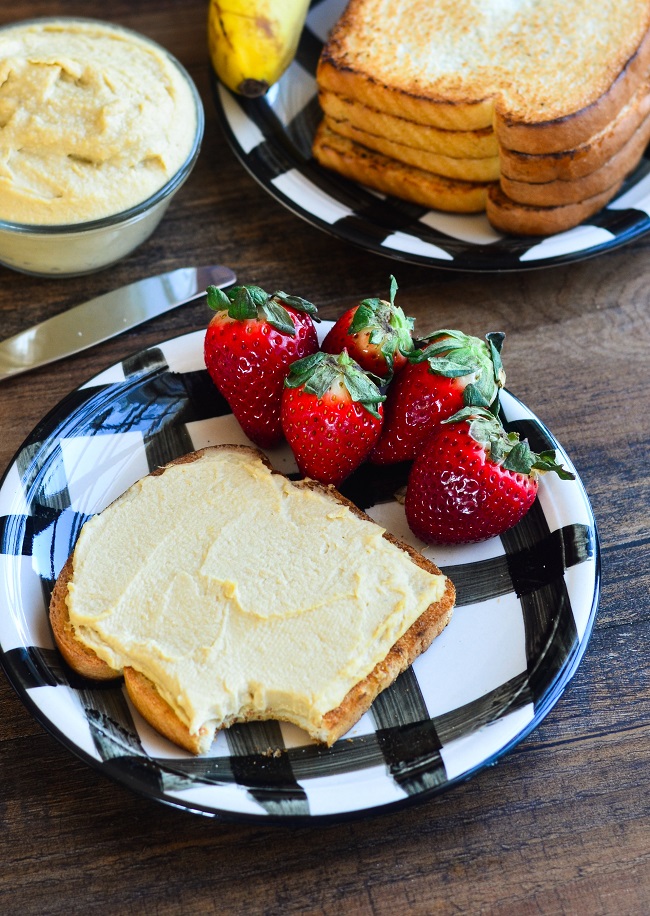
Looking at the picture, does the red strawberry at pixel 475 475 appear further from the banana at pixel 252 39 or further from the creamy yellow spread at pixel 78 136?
the banana at pixel 252 39

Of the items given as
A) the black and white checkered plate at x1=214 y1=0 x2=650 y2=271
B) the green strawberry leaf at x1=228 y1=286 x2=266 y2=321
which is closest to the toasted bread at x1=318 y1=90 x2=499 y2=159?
the black and white checkered plate at x1=214 y1=0 x2=650 y2=271

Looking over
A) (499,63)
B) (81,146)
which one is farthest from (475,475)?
(499,63)

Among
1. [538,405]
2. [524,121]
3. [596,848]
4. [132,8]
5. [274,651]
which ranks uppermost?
[132,8]

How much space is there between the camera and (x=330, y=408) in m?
1.53

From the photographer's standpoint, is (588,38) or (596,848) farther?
(588,38)

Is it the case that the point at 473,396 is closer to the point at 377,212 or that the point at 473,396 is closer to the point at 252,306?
the point at 252,306

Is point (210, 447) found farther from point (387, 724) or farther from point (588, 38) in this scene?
point (588, 38)

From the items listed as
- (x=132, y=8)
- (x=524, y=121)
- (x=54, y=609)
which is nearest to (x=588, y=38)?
(x=524, y=121)

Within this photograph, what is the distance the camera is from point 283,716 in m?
1.41

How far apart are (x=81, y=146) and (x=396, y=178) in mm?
745

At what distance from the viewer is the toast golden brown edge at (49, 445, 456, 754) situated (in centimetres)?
138

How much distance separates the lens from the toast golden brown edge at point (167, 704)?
54.4 inches

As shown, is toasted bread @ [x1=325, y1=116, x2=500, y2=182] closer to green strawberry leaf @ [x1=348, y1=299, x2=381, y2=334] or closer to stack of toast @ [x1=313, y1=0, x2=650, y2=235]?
stack of toast @ [x1=313, y1=0, x2=650, y2=235]

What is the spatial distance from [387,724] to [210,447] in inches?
24.7
